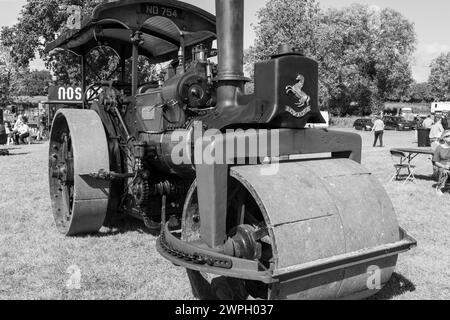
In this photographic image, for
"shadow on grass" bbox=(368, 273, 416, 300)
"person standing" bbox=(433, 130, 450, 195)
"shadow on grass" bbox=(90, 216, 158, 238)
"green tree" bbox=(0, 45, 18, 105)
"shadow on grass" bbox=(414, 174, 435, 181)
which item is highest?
"green tree" bbox=(0, 45, 18, 105)

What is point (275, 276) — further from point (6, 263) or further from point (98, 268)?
point (6, 263)

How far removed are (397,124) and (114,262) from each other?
112ft

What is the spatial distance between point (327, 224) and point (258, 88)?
3.31 ft

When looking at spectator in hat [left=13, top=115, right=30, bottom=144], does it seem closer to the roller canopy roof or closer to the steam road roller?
the roller canopy roof

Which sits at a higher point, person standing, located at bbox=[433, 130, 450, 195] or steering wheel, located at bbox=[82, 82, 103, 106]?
steering wheel, located at bbox=[82, 82, 103, 106]

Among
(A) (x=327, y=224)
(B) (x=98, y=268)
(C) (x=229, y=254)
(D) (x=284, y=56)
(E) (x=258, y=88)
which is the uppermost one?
(D) (x=284, y=56)

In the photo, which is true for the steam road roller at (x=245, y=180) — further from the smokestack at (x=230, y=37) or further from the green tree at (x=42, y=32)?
the green tree at (x=42, y=32)

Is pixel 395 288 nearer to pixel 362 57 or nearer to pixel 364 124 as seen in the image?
pixel 364 124

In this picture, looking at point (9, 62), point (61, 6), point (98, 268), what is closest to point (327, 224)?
point (98, 268)

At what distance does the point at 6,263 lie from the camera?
14.2 feet

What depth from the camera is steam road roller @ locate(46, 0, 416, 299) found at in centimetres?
259

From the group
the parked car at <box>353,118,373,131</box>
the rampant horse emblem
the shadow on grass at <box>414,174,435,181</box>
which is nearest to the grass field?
the rampant horse emblem

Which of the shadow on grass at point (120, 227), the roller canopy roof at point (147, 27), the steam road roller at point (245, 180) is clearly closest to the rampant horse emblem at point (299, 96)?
the steam road roller at point (245, 180)

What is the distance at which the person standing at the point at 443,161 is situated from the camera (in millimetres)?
8398
